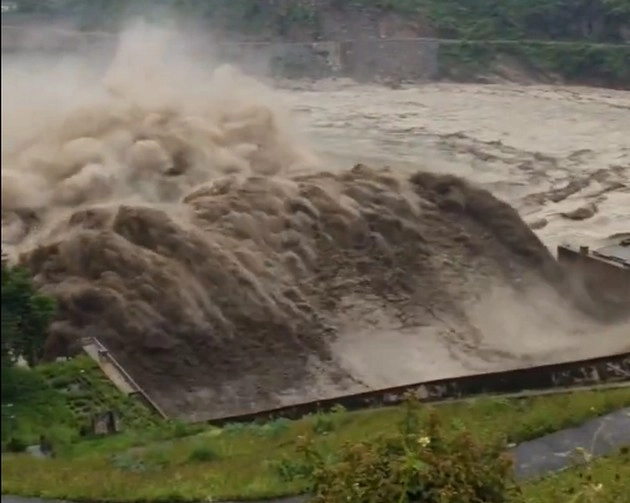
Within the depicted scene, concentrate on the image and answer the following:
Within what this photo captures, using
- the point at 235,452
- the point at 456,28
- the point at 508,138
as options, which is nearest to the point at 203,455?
the point at 235,452

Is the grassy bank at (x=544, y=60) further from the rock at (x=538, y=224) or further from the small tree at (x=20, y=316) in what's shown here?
the small tree at (x=20, y=316)

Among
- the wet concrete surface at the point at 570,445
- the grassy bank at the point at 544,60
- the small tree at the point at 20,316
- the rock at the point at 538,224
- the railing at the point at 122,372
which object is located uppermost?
the small tree at the point at 20,316

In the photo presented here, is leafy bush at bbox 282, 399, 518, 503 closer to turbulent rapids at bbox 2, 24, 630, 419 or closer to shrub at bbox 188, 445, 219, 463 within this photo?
shrub at bbox 188, 445, 219, 463

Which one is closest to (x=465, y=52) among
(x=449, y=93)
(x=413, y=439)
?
(x=449, y=93)

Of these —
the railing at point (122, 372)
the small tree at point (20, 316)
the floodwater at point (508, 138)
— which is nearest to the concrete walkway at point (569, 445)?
the railing at point (122, 372)

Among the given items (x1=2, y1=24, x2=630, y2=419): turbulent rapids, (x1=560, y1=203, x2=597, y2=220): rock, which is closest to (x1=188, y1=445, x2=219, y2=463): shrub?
(x1=2, y1=24, x2=630, y2=419): turbulent rapids

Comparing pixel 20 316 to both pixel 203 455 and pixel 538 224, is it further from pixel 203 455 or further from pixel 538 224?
pixel 538 224
